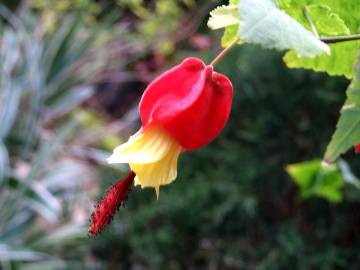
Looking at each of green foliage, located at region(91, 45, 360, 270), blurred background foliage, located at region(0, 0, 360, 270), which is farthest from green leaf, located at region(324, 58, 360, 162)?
green foliage, located at region(91, 45, 360, 270)

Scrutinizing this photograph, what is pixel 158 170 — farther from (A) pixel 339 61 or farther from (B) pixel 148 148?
(A) pixel 339 61

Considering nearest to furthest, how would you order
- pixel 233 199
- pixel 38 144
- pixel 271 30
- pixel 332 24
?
1. pixel 271 30
2. pixel 332 24
3. pixel 233 199
4. pixel 38 144

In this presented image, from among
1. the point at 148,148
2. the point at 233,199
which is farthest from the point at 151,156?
the point at 233,199

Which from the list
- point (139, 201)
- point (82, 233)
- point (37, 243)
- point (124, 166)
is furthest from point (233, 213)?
point (37, 243)

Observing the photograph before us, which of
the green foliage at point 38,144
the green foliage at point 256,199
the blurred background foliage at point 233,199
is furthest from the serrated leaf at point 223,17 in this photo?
the green foliage at point 38,144

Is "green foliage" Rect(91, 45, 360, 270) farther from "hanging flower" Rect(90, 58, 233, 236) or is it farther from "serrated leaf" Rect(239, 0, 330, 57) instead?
"serrated leaf" Rect(239, 0, 330, 57)

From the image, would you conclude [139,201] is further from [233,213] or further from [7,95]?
[7,95]

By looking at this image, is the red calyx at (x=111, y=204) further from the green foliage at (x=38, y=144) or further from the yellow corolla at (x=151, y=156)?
the green foliage at (x=38, y=144)
